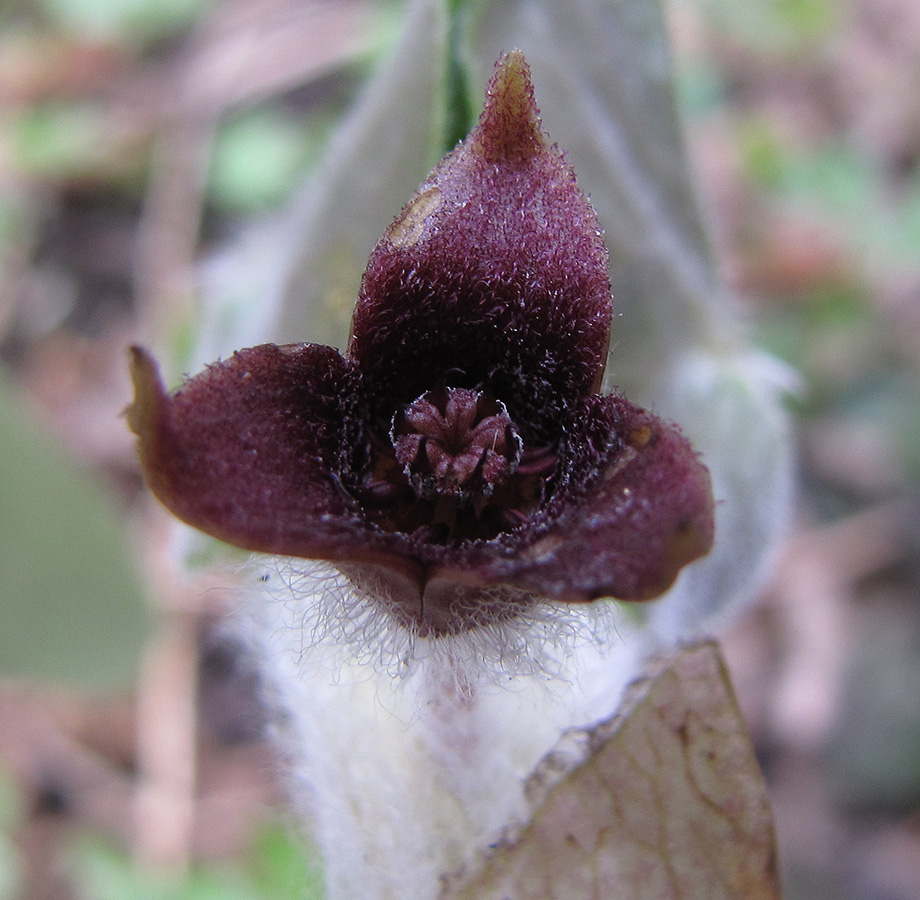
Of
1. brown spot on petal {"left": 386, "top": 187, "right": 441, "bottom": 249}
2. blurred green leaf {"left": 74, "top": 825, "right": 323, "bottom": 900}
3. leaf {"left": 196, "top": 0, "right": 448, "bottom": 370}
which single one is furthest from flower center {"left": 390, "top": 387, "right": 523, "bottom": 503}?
blurred green leaf {"left": 74, "top": 825, "right": 323, "bottom": 900}

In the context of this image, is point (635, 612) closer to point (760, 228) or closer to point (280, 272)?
point (280, 272)

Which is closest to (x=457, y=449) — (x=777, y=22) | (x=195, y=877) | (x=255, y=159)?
(x=195, y=877)

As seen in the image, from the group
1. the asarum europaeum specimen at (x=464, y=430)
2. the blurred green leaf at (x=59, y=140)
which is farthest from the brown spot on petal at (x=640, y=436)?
the blurred green leaf at (x=59, y=140)

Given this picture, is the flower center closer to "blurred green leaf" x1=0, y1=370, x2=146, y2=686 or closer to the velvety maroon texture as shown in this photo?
the velvety maroon texture

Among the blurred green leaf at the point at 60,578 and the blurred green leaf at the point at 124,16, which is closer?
the blurred green leaf at the point at 60,578

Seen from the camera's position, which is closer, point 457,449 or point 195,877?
point 457,449

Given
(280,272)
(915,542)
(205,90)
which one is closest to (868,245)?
(915,542)

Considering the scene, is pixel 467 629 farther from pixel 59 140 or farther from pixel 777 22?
pixel 777 22

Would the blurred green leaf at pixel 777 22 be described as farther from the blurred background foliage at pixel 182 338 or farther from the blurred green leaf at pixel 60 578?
the blurred green leaf at pixel 60 578
